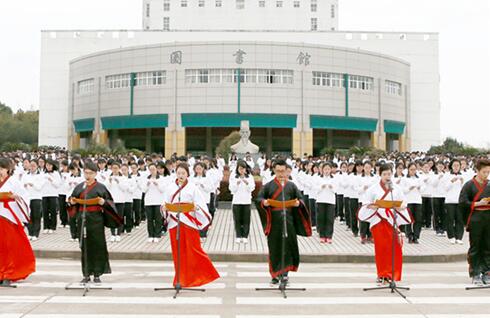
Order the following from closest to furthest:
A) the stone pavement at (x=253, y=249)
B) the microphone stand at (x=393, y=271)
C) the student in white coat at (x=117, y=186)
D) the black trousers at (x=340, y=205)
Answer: the microphone stand at (x=393, y=271)
the stone pavement at (x=253, y=249)
the student in white coat at (x=117, y=186)
the black trousers at (x=340, y=205)

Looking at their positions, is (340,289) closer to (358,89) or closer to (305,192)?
(305,192)

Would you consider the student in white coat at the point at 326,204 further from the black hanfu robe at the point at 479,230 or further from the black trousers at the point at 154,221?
the black hanfu robe at the point at 479,230

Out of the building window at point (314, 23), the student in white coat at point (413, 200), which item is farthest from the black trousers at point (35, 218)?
the building window at point (314, 23)

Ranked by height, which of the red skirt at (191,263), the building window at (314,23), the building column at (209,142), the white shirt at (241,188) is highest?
the building window at (314,23)

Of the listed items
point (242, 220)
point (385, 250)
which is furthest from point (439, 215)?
point (385, 250)

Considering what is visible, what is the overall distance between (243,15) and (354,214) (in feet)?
210

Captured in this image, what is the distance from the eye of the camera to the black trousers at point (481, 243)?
859 centimetres

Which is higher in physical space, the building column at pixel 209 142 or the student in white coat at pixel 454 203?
the building column at pixel 209 142

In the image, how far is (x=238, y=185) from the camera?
1323cm

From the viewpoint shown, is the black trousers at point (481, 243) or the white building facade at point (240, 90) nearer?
the black trousers at point (481, 243)

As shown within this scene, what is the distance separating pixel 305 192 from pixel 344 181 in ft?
4.60

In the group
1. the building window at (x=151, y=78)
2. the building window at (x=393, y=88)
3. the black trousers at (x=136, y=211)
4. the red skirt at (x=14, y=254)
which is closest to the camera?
the red skirt at (x=14, y=254)

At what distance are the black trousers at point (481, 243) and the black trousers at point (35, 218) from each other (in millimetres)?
9745

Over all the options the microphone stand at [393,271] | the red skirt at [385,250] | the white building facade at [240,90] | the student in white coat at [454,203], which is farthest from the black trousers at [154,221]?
the white building facade at [240,90]
